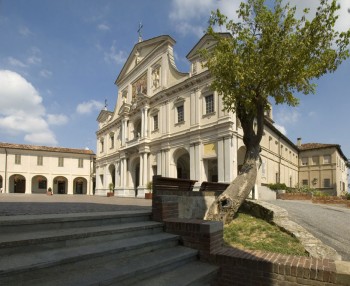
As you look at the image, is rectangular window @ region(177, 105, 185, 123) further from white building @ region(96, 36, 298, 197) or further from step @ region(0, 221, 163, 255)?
step @ region(0, 221, 163, 255)

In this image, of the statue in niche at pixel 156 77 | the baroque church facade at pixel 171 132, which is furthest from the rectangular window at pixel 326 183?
the statue in niche at pixel 156 77

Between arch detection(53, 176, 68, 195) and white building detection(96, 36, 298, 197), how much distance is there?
45.7 feet

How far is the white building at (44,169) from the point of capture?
44531 millimetres

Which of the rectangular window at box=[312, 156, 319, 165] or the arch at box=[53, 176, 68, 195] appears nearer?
the rectangular window at box=[312, 156, 319, 165]

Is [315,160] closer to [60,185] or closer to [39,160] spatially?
[60,185]

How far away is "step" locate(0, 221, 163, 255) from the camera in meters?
3.23

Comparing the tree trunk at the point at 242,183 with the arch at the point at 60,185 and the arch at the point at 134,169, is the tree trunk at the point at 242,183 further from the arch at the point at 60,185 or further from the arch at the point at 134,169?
the arch at the point at 60,185

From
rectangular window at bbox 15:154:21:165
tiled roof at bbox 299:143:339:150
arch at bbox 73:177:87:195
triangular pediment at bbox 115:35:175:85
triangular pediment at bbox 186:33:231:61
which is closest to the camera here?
triangular pediment at bbox 186:33:231:61

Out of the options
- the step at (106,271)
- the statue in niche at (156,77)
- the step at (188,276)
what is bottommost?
the step at (188,276)

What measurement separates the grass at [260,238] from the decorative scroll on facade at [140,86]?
24.0m

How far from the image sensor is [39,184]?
4797 centimetres

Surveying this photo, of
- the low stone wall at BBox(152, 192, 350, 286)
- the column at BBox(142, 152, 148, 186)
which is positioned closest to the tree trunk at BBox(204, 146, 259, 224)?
the low stone wall at BBox(152, 192, 350, 286)

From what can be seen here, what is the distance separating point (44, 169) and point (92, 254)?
48603mm

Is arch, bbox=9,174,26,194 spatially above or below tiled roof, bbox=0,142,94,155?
below
